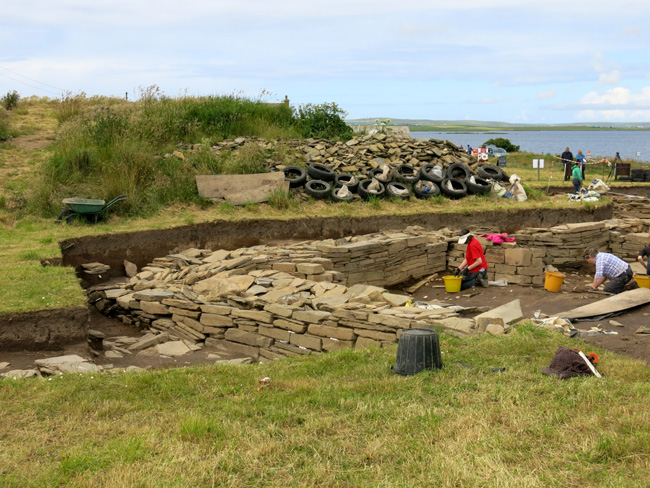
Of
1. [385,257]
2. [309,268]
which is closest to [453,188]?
[385,257]

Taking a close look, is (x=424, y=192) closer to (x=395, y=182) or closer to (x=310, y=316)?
(x=395, y=182)

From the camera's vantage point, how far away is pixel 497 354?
6434 millimetres

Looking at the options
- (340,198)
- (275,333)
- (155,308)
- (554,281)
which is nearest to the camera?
(275,333)

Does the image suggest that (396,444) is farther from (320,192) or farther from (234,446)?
(320,192)

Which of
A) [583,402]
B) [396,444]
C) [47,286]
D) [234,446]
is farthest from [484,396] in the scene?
[47,286]

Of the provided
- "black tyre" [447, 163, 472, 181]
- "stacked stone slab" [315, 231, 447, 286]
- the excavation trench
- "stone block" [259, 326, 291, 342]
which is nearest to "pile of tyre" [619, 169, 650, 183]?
the excavation trench

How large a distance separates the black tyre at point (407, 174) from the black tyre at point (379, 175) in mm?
218

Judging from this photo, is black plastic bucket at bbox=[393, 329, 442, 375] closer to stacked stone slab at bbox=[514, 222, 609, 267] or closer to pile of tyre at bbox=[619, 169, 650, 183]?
stacked stone slab at bbox=[514, 222, 609, 267]

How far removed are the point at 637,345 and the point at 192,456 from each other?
5352 millimetres

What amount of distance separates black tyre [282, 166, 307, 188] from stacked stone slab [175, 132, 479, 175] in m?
0.32

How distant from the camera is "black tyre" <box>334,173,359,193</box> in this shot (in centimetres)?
1847

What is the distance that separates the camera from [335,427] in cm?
460

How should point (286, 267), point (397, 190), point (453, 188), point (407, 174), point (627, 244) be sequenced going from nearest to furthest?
point (286, 267) < point (627, 244) < point (397, 190) < point (453, 188) < point (407, 174)

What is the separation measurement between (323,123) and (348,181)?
4916 millimetres
